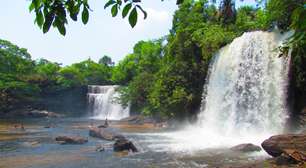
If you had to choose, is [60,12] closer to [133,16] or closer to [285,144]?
[133,16]

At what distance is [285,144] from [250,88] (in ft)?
30.8

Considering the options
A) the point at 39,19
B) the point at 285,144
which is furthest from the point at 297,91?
the point at 39,19

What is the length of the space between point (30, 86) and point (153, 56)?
15.9 metres

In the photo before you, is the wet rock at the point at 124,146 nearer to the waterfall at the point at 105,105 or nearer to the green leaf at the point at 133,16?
the green leaf at the point at 133,16

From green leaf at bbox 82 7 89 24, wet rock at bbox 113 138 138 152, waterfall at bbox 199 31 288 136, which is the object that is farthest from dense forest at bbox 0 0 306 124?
wet rock at bbox 113 138 138 152

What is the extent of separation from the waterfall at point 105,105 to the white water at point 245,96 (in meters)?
24.3

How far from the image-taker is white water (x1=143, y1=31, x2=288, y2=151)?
18.6 metres

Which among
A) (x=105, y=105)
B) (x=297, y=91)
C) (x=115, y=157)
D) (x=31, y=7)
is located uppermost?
(x=105, y=105)

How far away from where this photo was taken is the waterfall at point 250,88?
18938 mm

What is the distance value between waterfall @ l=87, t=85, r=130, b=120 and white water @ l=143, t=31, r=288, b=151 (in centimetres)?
2428

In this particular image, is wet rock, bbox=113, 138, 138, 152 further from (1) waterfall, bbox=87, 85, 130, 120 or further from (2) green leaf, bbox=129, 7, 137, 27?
(1) waterfall, bbox=87, 85, 130, 120

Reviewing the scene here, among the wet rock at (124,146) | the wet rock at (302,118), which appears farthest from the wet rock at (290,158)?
the wet rock at (302,118)

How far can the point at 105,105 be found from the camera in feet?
162

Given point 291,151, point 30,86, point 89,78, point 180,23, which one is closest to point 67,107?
point 30,86
